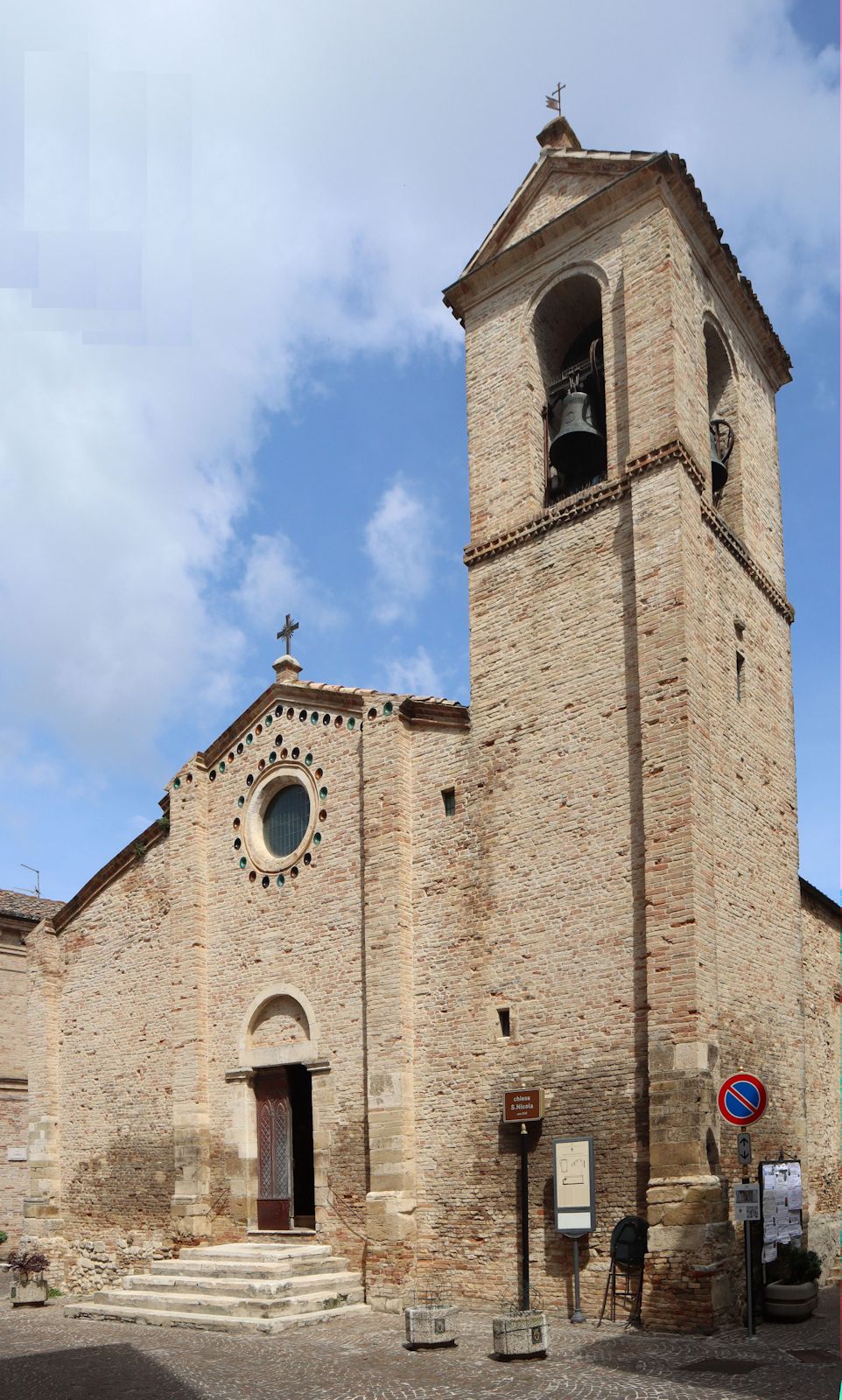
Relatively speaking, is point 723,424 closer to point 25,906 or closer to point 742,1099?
point 742,1099

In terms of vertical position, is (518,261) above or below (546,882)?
above

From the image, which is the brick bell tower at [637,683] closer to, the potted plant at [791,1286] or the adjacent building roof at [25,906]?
the potted plant at [791,1286]

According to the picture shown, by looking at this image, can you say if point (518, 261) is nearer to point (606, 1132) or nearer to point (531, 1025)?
point (531, 1025)

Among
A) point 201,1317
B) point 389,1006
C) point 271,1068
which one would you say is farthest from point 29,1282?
point 389,1006

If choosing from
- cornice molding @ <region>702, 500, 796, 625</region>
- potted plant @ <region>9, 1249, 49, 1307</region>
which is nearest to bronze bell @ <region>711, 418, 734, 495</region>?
cornice molding @ <region>702, 500, 796, 625</region>

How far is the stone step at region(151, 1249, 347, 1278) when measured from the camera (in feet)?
51.4

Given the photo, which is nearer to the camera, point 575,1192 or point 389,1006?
point 575,1192

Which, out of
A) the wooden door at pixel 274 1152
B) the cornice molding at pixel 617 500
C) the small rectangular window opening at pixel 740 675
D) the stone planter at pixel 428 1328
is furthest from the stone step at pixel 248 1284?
the cornice molding at pixel 617 500

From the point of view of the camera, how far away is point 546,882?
15359 millimetres

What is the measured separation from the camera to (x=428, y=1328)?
1260cm

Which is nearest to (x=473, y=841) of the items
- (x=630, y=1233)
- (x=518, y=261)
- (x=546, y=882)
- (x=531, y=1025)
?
(x=546, y=882)

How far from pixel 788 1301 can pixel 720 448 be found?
11643 mm

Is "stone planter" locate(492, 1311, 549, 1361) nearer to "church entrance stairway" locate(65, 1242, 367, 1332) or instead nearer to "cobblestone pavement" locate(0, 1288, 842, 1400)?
"cobblestone pavement" locate(0, 1288, 842, 1400)

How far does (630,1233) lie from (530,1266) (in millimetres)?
1591
